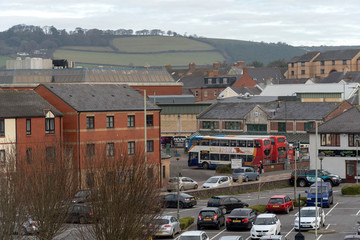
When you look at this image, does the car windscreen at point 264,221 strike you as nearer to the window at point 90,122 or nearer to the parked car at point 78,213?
the parked car at point 78,213

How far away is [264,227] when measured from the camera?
4909 cm

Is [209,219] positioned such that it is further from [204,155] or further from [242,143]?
[204,155]

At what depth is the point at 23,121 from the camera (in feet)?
223

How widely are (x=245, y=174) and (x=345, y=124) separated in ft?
41.6

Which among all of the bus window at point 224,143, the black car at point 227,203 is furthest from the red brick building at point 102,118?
the bus window at point 224,143

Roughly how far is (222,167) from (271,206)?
30.8m

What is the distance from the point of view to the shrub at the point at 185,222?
53806 millimetres

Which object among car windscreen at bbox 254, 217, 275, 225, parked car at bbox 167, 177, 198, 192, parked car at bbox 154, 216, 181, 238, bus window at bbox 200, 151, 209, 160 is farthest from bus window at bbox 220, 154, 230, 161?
car windscreen at bbox 254, 217, 275, 225

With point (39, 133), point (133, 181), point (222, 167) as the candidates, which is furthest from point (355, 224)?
point (222, 167)

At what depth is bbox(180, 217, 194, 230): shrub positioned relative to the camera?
53.8 m

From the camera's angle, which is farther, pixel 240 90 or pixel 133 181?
pixel 240 90

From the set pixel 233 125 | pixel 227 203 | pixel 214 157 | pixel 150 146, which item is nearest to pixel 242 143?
pixel 214 157

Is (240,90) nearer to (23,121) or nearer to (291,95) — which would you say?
(291,95)

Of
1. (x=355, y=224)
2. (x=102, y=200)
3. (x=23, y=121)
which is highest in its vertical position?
(x=23, y=121)
